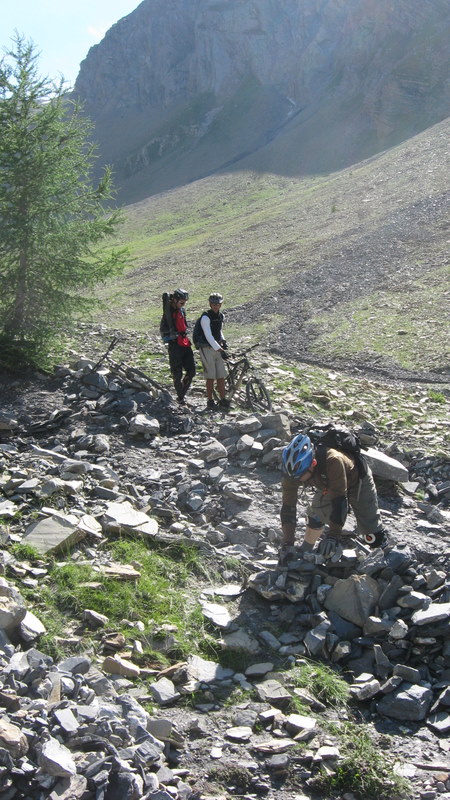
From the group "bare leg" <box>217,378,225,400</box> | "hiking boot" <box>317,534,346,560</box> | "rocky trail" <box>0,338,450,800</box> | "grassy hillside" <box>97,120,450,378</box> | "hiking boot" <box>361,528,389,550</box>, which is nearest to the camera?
"rocky trail" <box>0,338,450,800</box>

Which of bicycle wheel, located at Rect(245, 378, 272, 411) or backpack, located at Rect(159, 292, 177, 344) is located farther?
bicycle wheel, located at Rect(245, 378, 272, 411)

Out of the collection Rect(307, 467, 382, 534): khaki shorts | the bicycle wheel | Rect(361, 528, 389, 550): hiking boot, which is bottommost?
Rect(361, 528, 389, 550): hiking boot

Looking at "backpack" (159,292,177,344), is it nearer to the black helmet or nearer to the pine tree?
the black helmet

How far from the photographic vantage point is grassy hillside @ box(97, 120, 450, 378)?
79.5 ft

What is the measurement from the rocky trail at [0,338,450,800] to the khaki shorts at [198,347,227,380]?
4.98 feet

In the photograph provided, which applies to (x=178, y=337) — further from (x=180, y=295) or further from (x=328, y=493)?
(x=328, y=493)

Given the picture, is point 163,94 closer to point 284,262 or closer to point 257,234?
point 257,234

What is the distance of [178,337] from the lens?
41.8ft

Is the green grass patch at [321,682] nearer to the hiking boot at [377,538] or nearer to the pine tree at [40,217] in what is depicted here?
the hiking boot at [377,538]

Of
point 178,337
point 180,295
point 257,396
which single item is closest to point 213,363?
point 178,337

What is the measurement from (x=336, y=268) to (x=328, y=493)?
27627 millimetres

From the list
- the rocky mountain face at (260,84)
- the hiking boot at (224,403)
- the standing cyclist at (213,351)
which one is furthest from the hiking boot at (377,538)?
the rocky mountain face at (260,84)

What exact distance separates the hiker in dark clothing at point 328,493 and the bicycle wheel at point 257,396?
18.3 feet

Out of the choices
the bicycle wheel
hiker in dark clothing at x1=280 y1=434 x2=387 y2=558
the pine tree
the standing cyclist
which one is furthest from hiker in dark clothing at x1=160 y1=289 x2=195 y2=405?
hiker in dark clothing at x1=280 y1=434 x2=387 y2=558
